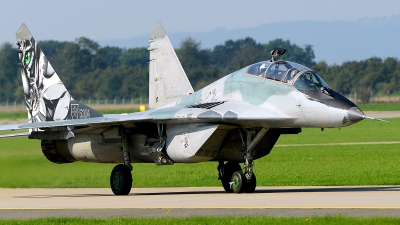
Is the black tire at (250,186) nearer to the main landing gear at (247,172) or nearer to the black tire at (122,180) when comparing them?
the main landing gear at (247,172)

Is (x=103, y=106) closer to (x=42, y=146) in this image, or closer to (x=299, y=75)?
(x=42, y=146)

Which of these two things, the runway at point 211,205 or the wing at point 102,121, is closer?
the runway at point 211,205

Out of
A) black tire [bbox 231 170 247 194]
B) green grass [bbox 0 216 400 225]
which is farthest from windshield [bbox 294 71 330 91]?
green grass [bbox 0 216 400 225]

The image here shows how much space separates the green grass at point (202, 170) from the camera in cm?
Result: 2291

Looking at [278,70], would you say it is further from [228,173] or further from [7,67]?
[7,67]

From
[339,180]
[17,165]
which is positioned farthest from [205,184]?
[17,165]

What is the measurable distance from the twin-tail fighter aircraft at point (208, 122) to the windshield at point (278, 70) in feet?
0.07

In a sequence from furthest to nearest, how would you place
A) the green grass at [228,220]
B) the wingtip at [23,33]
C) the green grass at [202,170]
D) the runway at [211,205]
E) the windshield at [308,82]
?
the wingtip at [23,33]
the green grass at [202,170]
the windshield at [308,82]
the runway at [211,205]
the green grass at [228,220]

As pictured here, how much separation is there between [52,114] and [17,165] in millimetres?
2176

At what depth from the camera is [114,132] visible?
19969mm

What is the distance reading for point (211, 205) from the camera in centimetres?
1547

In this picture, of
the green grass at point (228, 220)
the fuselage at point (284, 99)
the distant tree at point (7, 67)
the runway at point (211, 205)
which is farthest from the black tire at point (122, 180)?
the distant tree at point (7, 67)

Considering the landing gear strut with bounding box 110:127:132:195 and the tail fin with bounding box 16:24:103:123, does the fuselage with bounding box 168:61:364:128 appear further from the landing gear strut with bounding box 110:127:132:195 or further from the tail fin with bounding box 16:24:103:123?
the tail fin with bounding box 16:24:103:123

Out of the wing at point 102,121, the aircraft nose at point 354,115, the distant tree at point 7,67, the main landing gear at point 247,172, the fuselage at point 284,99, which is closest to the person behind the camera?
the aircraft nose at point 354,115
